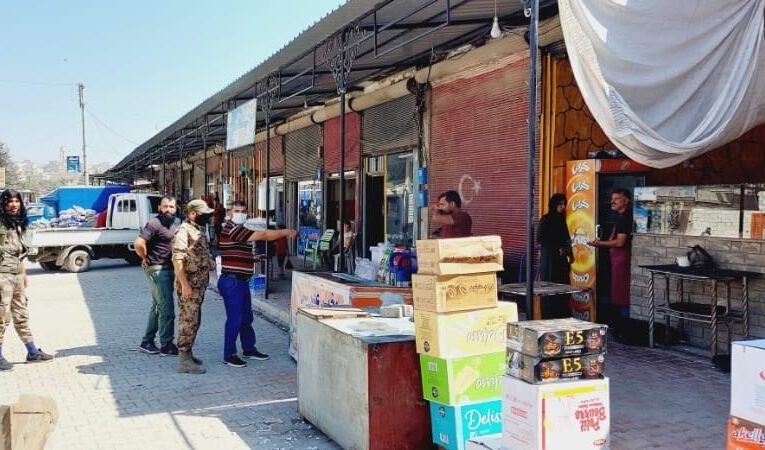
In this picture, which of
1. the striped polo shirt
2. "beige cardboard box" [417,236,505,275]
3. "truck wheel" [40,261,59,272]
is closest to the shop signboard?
the striped polo shirt

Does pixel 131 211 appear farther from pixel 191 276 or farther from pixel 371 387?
pixel 371 387

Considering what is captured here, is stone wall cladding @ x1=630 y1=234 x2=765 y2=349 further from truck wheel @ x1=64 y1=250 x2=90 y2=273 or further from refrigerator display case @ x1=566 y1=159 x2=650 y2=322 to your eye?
truck wheel @ x1=64 y1=250 x2=90 y2=273

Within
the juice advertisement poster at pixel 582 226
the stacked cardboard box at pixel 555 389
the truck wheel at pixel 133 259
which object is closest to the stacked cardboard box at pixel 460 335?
the stacked cardboard box at pixel 555 389

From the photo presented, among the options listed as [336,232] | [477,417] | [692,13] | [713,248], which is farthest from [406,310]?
[336,232]

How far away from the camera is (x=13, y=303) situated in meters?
7.22

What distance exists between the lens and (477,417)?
4180 millimetres

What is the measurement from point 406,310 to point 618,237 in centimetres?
377

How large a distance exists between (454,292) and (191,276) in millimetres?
3807

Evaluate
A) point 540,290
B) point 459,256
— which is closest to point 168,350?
point 540,290

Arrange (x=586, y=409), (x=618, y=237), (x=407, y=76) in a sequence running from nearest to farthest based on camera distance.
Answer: (x=586, y=409) → (x=618, y=237) → (x=407, y=76)

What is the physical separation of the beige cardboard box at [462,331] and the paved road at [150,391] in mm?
1287

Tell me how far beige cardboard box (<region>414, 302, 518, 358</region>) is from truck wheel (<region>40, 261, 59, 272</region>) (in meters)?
17.2

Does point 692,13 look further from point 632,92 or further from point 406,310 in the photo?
point 406,310

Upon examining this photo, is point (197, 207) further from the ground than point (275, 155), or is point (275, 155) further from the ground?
point (275, 155)
